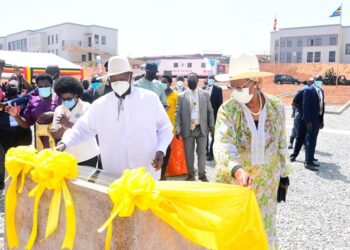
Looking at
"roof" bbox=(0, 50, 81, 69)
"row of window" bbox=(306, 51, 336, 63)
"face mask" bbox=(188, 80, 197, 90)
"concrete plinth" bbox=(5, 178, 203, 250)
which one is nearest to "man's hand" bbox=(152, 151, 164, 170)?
"concrete plinth" bbox=(5, 178, 203, 250)

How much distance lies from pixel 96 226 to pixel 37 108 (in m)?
2.90

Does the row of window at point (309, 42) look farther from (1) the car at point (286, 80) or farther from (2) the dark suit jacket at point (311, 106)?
(2) the dark suit jacket at point (311, 106)

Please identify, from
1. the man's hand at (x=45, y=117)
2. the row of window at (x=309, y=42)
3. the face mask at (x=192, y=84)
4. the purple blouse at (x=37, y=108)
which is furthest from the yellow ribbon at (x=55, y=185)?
the row of window at (x=309, y=42)

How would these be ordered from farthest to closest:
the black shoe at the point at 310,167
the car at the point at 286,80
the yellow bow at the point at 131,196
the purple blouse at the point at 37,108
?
the car at the point at 286,80 < the black shoe at the point at 310,167 < the purple blouse at the point at 37,108 < the yellow bow at the point at 131,196

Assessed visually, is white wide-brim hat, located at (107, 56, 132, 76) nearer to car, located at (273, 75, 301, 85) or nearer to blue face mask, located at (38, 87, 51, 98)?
blue face mask, located at (38, 87, 51, 98)

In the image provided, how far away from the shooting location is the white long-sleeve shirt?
2990 mm

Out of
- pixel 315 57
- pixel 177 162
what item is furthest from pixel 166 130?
pixel 315 57

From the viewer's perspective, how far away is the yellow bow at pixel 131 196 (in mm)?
1702

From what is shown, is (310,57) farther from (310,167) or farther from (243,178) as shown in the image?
(243,178)

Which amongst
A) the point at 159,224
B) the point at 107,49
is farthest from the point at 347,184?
the point at 107,49

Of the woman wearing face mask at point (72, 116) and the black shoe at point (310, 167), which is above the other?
the woman wearing face mask at point (72, 116)

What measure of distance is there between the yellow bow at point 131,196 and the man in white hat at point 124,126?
1207 mm

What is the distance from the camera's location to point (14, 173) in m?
2.34

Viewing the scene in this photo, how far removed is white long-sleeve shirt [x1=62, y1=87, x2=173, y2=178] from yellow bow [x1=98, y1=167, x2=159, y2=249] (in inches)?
46.3
